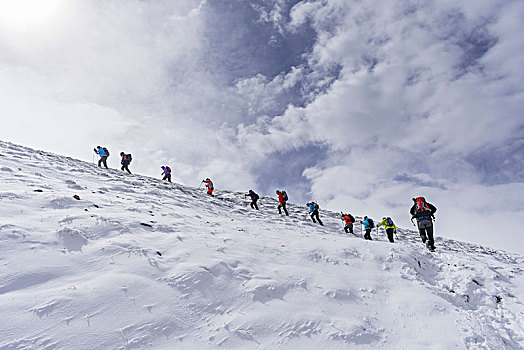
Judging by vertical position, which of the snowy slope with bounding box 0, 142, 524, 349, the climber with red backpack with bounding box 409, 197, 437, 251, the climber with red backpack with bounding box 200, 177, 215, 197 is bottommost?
the snowy slope with bounding box 0, 142, 524, 349

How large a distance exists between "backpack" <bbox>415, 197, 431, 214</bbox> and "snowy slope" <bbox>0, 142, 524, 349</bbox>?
8.37ft

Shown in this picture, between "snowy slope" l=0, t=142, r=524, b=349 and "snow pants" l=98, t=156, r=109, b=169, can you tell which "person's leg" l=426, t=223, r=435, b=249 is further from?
"snow pants" l=98, t=156, r=109, b=169

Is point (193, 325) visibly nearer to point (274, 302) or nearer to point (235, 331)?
point (235, 331)

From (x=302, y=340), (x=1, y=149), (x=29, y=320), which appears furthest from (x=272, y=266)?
(x=1, y=149)

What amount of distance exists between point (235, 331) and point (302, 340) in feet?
3.88

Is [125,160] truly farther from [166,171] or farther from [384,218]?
[384,218]

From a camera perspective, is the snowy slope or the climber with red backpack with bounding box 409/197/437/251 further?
the climber with red backpack with bounding box 409/197/437/251

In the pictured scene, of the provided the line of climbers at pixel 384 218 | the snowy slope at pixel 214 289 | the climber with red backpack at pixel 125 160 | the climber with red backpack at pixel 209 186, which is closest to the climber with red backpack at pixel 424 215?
the line of climbers at pixel 384 218

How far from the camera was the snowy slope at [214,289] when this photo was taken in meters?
4.27

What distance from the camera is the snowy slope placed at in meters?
4.27

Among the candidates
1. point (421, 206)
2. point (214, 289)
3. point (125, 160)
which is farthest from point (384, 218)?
point (125, 160)

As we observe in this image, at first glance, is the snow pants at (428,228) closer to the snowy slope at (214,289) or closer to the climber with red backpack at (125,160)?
the snowy slope at (214,289)

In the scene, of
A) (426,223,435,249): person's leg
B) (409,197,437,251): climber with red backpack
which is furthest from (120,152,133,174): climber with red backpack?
(426,223,435,249): person's leg

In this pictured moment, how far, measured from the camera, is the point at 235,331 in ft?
15.5
